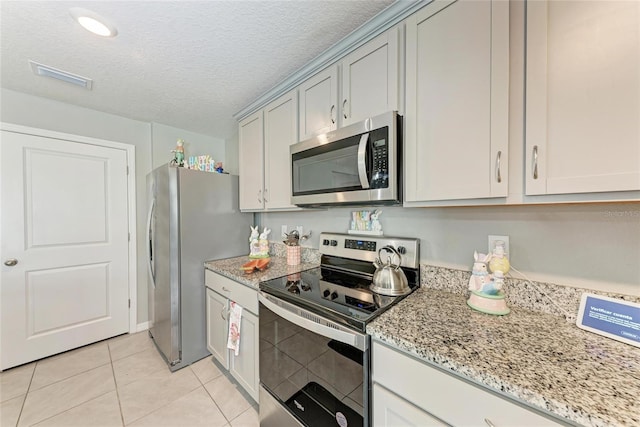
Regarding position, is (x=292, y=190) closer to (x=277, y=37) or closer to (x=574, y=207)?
(x=277, y=37)

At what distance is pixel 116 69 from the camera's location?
1668 millimetres

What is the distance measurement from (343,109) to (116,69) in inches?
65.2

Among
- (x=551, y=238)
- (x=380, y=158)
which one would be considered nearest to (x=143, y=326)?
(x=380, y=158)

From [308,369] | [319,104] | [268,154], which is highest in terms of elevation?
[319,104]

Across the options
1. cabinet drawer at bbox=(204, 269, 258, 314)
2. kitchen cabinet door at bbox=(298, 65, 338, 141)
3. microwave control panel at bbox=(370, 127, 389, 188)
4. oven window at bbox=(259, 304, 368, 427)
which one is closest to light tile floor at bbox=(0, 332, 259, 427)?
oven window at bbox=(259, 304, 368, 427)

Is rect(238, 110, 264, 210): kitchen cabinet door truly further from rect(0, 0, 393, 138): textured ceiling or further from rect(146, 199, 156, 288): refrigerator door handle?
rect(146, 199, 156, 288): refrigerator door handle

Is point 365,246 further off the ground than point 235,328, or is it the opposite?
point 365,246

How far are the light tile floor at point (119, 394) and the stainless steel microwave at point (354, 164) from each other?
1504 mm

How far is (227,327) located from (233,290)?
1.00ft

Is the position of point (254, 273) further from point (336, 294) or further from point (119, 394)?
point (119, 394)

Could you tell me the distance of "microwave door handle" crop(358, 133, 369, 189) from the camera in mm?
1167

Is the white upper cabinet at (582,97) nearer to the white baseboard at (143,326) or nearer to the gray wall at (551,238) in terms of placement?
the gray wall at (551,238)

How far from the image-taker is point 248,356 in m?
1.56

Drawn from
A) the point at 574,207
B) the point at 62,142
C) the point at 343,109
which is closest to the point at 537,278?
the point at 574,207
